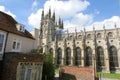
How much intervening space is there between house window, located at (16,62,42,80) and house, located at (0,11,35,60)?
8.58 feet

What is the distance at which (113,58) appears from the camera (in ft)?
138

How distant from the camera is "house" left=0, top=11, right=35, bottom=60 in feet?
48.5

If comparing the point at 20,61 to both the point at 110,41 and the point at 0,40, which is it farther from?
the point at 110,41

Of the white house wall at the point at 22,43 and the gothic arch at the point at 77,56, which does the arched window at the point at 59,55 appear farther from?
the white house wall at the point at 22,43

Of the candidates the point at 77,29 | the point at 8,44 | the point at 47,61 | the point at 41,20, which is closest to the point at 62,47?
the point at 77,29

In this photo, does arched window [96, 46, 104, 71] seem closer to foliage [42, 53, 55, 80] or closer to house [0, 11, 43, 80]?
foliage [42, 53, 55, 80]

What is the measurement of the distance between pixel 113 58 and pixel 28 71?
113 feet

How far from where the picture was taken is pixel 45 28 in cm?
6731

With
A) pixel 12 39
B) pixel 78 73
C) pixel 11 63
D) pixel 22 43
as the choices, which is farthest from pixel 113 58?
pixel 11 63

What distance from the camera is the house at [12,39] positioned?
14773 mm

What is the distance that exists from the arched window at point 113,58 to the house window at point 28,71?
32.4 m

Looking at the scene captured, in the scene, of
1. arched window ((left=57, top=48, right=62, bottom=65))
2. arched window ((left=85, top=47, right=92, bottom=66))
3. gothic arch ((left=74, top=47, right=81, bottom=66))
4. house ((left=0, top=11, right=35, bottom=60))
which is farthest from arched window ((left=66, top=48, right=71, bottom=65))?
house ((left=0, top=11, right=35, bottom=60))

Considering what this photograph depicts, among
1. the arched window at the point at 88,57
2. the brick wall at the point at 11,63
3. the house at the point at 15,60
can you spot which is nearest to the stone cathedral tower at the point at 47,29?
the arched window at the point at 88,57

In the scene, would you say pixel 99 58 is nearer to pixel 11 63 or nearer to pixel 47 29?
pixel 47 29
